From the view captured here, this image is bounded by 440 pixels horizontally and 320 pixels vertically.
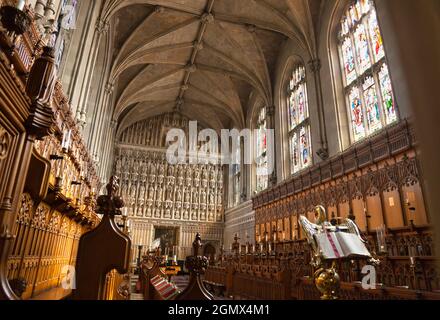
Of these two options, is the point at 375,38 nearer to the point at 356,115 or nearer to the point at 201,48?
the point at 356,115

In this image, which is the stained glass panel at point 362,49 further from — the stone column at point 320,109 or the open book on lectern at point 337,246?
the open book on lectern at point 337,246

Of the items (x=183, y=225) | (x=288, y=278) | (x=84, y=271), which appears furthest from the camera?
(x=183, y=225)

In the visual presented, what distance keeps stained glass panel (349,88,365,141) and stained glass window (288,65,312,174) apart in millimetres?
2598

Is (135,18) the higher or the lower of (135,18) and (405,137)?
the higher

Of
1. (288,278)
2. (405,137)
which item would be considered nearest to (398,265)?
(288,278)

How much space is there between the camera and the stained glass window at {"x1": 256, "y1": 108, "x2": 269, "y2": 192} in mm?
17244

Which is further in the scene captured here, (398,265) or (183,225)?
(183,225)

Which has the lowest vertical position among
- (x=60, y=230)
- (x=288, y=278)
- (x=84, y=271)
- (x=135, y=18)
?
(x=288, y=278)

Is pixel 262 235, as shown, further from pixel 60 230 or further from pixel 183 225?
pixel 60 230

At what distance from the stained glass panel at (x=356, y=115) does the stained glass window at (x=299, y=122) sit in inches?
102

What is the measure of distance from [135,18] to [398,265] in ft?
47.7

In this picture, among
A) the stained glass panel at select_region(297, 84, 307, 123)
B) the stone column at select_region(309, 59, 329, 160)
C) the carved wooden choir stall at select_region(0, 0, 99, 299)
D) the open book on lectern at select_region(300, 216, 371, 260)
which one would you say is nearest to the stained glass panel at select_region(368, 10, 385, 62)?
the stone column at select_region(309, 59, 329, 160)

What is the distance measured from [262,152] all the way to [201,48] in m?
7.15

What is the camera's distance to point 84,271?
1335 millimetres
